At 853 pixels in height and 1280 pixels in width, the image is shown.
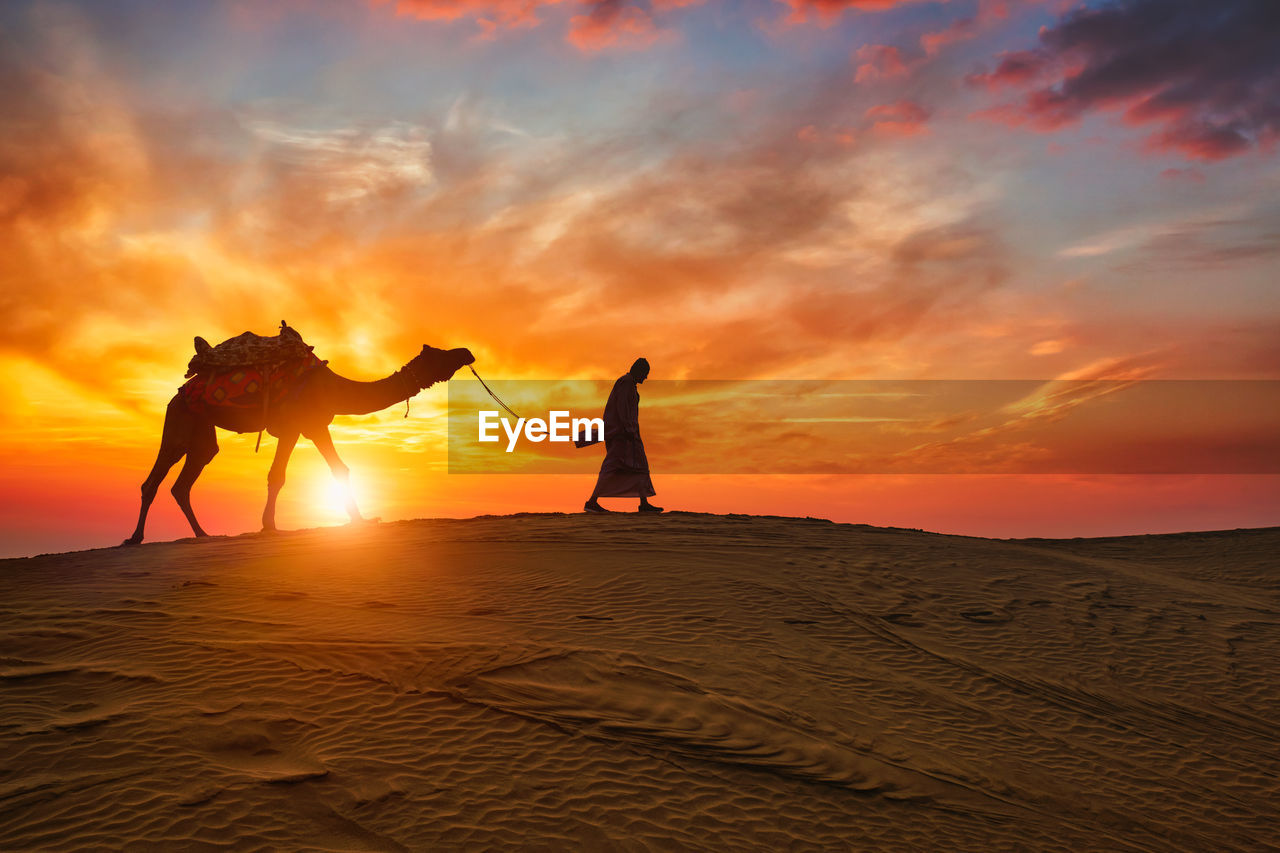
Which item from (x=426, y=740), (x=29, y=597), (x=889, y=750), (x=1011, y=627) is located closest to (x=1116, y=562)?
(x=1011, y=627)

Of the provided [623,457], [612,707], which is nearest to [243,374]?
[623,457]

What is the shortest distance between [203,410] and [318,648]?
9661 mm

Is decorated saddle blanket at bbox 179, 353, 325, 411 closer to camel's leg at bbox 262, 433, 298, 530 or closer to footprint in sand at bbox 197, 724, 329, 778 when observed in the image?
camel's leg at bbox 262, 433, 298, 530

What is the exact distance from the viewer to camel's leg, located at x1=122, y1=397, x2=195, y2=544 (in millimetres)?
14664

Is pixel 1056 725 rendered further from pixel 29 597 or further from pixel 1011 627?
pixel 29 597

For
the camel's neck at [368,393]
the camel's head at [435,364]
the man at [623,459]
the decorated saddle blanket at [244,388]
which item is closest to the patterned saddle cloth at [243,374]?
the decorated saddle blanket at [244,388]

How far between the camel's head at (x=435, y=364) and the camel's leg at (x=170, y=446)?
13.6 feet

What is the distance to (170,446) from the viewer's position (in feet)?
49.3

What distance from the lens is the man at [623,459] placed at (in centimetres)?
1620

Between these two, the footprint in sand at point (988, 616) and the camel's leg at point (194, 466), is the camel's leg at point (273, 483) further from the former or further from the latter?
the footprint in sand at point (988, 616)

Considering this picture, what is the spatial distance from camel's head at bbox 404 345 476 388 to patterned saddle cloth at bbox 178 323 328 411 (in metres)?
2.04

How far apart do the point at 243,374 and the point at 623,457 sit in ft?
23.9

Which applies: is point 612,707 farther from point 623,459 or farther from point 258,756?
point 623,459

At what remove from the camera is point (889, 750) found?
652 cm
